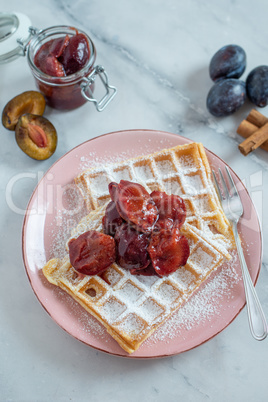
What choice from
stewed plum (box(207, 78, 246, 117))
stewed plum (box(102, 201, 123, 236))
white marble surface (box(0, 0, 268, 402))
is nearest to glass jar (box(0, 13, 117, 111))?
white marble surface (box(0, 0, 268, 402))

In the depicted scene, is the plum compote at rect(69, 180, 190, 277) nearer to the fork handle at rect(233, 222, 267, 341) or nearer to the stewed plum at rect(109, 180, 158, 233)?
the stewed plum at rect(109, 180, 158, 233)

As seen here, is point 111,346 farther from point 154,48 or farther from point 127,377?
point 154,48

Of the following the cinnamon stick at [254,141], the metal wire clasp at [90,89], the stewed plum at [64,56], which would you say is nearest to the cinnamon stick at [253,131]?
the cinnamon stick at [254,141]

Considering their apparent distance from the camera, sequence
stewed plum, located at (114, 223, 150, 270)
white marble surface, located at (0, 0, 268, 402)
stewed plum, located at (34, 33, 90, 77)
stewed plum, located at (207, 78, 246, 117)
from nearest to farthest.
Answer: stewed plum, located at (114, 223, 150, 270), white marble surface, located at (0, 0, 268, 402), stewed plum, located at (34, 33, 90, 77), stewed plum, located at (207, 78, 246, 117)

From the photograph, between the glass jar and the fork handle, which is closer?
the fork handle

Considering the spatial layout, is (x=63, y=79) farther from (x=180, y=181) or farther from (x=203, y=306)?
(x=203, y=306)

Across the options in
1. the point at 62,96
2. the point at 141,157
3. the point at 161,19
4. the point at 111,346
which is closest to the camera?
the point at 111,346

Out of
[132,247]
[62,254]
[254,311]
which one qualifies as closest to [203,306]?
[254,311]

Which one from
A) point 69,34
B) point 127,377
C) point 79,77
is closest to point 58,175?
point 79,77

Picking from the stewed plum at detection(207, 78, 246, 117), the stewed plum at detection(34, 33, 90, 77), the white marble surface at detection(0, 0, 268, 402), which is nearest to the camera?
the white marble surface at detection(0, 0, 268, 402)
